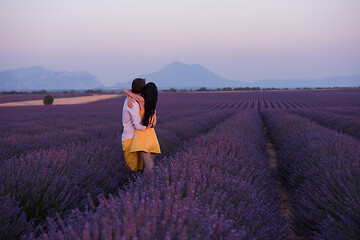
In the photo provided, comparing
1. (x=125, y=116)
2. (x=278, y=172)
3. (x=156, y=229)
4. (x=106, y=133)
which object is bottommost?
(x=278, y=172)

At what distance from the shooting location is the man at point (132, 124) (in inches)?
114

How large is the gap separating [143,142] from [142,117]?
0.27 metres

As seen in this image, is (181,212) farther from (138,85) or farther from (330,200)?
(138,85)

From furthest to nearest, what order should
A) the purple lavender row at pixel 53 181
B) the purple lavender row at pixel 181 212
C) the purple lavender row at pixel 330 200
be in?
the purple lavender row at pixel 53 181 → the purple lavender row at pixel 330 200 → the purple lavender row at pixel 181 212

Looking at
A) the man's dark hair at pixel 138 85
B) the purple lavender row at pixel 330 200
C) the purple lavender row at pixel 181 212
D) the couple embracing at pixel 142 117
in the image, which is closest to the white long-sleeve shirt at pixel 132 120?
the couple embracing at pixel 142 117

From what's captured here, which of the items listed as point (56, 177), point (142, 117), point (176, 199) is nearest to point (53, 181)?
point (56, 177)

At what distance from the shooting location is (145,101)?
292cm

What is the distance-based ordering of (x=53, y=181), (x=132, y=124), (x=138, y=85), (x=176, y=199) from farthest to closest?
1. (x=132, y=124)
2. (x=138, y=85)
3. (x=53, y=181)
4. (x=176, y=199)

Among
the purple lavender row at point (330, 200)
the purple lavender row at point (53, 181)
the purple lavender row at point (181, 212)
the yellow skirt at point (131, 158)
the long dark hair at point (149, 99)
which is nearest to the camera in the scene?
the purple lavender row at point (181, 212)

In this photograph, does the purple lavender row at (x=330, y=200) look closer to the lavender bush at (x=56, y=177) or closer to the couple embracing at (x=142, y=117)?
the couple embracing at (x=142, y=117)

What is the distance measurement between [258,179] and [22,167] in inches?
89.6

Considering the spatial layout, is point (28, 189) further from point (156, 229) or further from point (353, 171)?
point (353, 171)

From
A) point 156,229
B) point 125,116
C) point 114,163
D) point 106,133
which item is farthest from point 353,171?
point 106,133

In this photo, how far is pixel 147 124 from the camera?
2.92m
